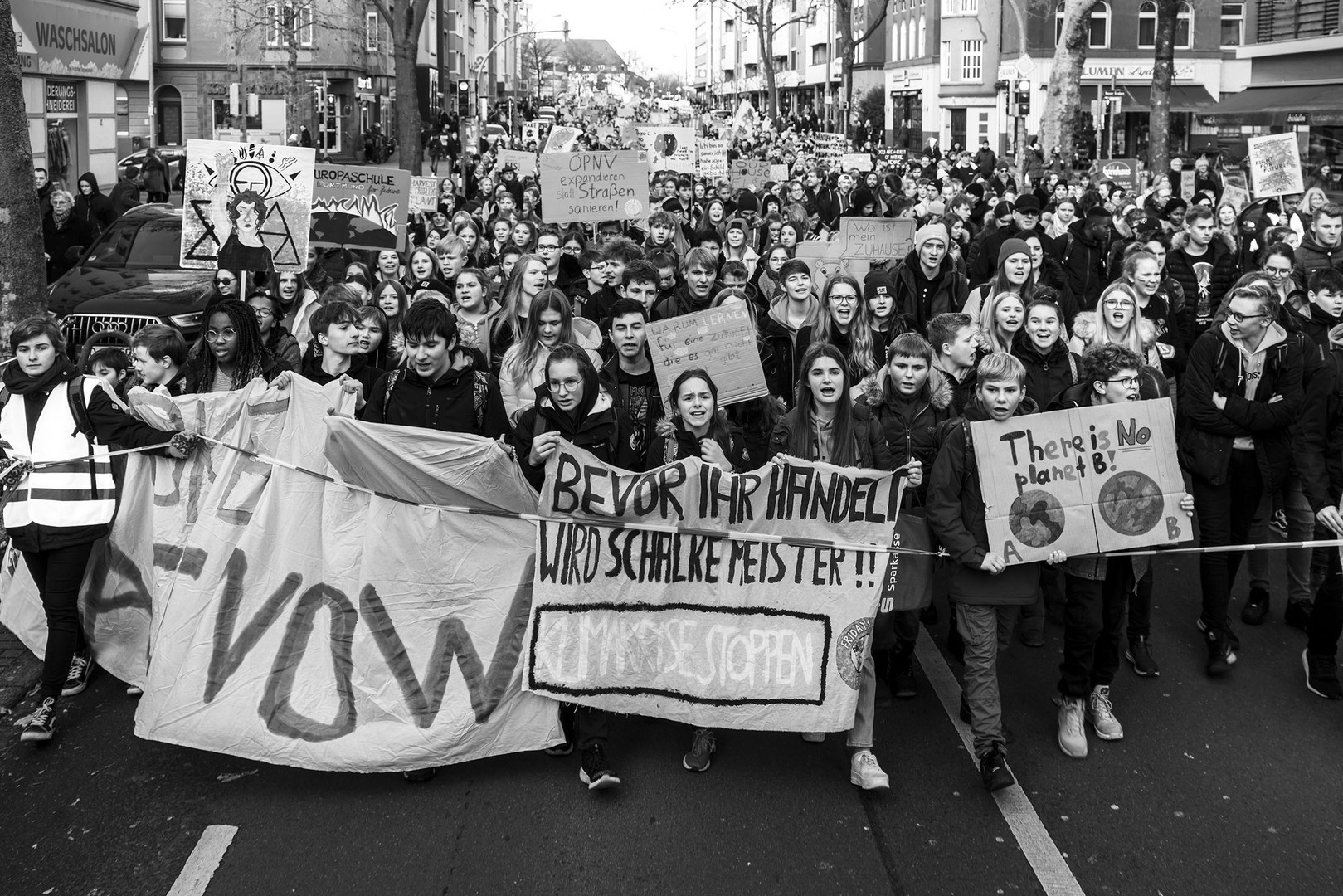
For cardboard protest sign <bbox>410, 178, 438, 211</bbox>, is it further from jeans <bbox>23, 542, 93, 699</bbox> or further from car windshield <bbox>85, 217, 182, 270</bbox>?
jeans <bbox>23, 542, 93, 699</bbox>

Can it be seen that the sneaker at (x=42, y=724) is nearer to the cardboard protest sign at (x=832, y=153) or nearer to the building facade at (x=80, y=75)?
the cardboard protest sign at (x=832, y=153)

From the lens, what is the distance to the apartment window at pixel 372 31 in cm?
5959

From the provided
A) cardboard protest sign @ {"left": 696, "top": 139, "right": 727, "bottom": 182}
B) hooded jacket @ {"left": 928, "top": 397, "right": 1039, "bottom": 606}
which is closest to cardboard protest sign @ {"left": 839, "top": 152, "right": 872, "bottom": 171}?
cardboard protest sign @ {"left": 696, "top": 139, "right": 727, "bottom": 182}

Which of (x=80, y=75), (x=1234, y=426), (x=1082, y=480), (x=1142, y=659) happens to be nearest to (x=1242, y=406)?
(x=1234, y=426)

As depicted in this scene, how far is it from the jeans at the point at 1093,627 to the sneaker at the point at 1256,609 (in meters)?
1.61

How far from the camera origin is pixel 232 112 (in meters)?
45.9

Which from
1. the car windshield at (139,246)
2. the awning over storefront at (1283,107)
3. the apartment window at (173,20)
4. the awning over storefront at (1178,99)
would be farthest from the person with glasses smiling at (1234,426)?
the apartment window at (173,20)

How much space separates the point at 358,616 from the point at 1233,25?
61788 millimetres

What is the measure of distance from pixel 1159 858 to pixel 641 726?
2.11m

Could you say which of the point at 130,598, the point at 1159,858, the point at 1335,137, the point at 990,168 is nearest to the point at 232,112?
the point at 990,168

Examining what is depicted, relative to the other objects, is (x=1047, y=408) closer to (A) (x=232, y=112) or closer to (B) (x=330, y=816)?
(B) (x=330, y=816)

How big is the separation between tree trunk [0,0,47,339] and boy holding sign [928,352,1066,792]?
24.7 feet

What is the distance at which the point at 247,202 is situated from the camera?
10609 millimetres

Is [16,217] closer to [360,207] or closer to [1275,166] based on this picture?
[360,207]
